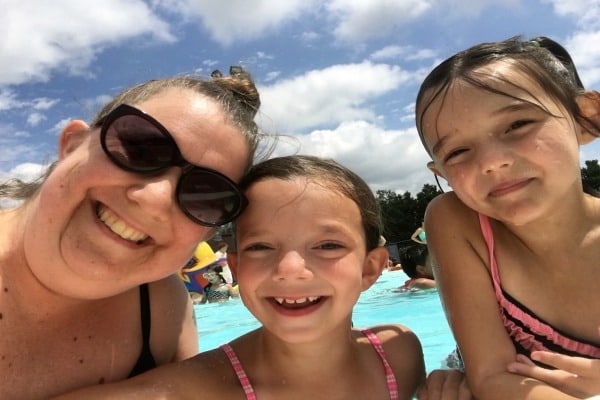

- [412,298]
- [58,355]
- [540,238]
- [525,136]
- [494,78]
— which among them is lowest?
[412,298]

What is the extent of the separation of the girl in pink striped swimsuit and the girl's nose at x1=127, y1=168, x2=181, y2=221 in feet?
4.24

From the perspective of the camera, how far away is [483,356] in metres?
2.29

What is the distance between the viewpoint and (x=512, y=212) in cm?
236

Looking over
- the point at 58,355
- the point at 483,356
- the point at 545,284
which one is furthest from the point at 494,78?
the point at 58,355

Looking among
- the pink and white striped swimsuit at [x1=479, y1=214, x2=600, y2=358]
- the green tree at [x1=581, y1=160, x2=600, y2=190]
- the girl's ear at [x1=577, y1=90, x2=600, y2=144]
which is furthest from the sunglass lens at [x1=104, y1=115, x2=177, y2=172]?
the green tree at [x1=581, y1=160, x2=600, y2=190]

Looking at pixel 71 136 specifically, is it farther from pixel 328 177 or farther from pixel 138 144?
pixel 328 177

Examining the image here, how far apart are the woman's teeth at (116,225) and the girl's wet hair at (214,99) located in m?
0.39

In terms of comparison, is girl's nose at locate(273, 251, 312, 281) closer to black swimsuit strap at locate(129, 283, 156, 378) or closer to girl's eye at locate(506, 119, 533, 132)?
black swimsuit strap at locate(129, 283, 156, 378)

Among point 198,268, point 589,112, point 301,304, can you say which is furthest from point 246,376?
point 198,268

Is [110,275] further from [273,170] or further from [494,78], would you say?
[494,78]

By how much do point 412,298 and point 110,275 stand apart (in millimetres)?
10303

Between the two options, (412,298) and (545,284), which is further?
(412,298)

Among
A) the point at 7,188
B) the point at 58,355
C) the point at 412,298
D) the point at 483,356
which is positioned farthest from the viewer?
the point at 412,298

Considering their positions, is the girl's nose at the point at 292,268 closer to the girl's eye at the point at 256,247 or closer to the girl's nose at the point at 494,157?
the girl's eye at the point at 256,247
